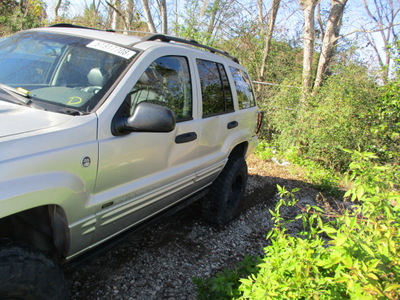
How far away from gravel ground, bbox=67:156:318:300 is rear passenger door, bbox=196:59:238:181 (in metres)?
0.75

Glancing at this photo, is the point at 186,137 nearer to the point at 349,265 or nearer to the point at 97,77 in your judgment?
the point at 97,77

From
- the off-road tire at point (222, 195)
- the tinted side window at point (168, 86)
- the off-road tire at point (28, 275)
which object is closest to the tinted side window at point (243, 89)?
the off-road tire at point (222, 195)

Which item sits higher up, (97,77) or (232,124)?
(97,77)

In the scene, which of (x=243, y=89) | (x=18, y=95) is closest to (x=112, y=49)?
(x=18, y=95)

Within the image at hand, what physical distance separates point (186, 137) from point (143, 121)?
0.80 meters

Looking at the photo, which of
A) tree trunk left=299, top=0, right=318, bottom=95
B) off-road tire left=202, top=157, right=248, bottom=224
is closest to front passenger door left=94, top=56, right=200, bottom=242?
off-road tire left=202, top=157, right=248, bottom=224

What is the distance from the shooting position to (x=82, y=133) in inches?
69.9

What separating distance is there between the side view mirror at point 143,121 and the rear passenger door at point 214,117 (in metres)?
1.03

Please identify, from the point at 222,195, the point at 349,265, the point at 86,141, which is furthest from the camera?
the point at 222,195

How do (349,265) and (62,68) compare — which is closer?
(349,265)

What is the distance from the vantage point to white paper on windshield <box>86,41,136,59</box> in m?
2.29

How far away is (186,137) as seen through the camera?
2.70 m

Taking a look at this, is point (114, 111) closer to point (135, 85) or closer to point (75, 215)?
point (135, 85)

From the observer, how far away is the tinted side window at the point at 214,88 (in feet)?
10.1
